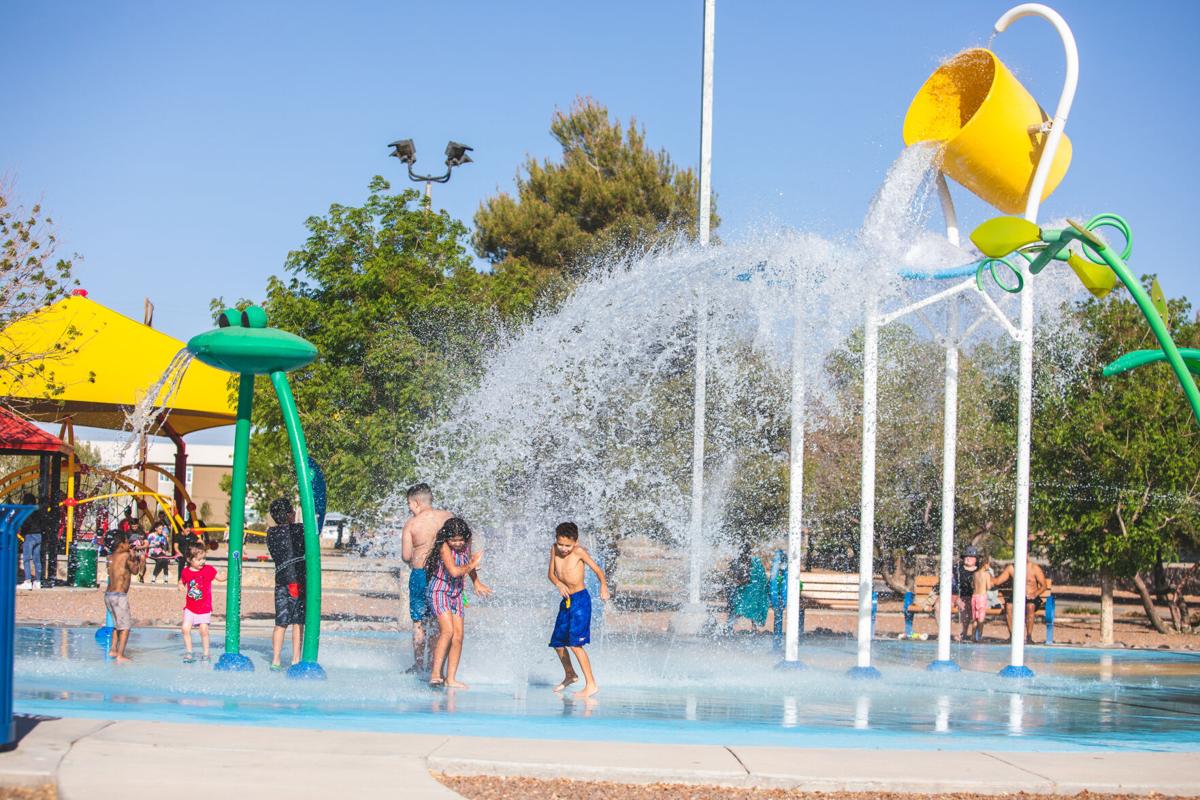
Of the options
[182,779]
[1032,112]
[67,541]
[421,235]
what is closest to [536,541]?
[421,235]

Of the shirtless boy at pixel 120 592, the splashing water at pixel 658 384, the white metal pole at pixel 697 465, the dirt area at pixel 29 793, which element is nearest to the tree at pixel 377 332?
the splashing water at pixel 658 384

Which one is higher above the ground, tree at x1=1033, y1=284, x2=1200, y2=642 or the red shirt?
tree at x1=1033, y1=284, x2=1200, y2=642

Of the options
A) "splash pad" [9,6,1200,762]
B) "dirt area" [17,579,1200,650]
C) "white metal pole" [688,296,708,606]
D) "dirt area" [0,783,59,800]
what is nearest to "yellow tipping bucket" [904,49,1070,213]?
"splash pad" [9,6,1200,762]

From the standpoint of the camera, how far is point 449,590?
34.1ft

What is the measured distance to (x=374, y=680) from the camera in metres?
10.6

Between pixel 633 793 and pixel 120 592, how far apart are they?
281 inches

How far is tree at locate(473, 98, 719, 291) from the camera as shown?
2958 centimetres

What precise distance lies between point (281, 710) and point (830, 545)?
20219mm

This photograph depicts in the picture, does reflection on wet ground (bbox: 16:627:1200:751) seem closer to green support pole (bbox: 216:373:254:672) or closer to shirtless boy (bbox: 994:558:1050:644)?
green support pole (bbox: 216:373:254:672)

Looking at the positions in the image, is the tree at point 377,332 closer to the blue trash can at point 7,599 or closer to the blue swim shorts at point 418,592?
the blue swim shorts at point 418,592

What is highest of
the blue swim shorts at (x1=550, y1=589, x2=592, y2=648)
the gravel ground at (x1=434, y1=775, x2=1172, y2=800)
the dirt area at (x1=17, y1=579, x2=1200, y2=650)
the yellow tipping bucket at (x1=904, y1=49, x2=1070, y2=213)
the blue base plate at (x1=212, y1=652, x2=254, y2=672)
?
the yellow tipping bucket at (x1=904, y1=49, x2=1070, y2=213)

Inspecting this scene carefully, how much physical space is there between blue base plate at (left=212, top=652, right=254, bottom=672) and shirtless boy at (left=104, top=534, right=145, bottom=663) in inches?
52.0

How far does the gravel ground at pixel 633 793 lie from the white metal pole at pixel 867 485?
5.21m

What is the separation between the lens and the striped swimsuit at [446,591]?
10375 millimetres
